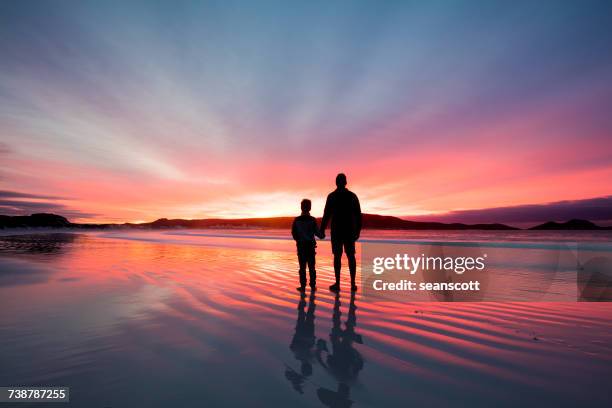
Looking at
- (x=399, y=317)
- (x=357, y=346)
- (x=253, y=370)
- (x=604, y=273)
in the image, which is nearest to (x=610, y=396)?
(x=357, y=346)

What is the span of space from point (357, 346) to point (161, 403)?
7.17ft

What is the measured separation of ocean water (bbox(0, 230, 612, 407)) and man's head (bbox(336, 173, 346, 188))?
9.06ft

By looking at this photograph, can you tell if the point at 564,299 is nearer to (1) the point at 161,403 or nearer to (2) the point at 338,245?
(2) the point at 338,245

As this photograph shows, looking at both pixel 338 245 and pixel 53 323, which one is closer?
pixel 53 323

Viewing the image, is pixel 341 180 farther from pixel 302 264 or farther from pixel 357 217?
pixel 302 264

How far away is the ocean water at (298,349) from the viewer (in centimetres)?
258

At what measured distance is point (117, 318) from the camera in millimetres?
4742

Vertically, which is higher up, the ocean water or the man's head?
the man's head

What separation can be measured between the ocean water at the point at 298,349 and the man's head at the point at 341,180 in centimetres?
276

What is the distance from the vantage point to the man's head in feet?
25.0

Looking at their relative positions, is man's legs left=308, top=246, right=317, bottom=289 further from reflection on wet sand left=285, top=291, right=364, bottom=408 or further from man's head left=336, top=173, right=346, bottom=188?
reflection on wet sand left=285, top=291, right=364, bottom=408

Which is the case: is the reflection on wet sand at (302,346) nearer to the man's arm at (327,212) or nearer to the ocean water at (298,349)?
the ocean water at (298,349)

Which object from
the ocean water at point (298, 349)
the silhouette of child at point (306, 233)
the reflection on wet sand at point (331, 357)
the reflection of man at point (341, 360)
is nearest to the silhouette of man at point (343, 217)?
the silhouette of child at point (306, 233)

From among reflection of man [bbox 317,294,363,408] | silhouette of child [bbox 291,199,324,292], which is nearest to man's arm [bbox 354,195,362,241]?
silhouette of child [bbox 291,199,324,292]
